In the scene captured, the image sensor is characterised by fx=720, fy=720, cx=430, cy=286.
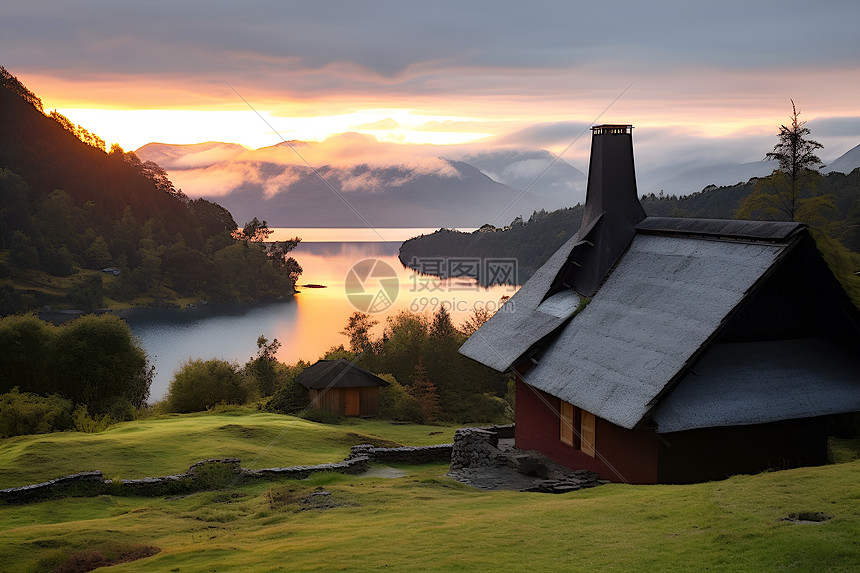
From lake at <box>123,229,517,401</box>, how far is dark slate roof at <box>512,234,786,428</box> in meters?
56.5

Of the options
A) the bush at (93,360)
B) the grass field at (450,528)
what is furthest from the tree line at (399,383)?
the grass field at (450,528)

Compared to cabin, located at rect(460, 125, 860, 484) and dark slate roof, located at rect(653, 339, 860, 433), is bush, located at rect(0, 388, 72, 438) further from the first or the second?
dark slate roof, located at rect(653, 339, 860, 433)

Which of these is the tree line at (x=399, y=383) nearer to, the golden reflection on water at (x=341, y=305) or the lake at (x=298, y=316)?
the lake at (x=298, y=316)

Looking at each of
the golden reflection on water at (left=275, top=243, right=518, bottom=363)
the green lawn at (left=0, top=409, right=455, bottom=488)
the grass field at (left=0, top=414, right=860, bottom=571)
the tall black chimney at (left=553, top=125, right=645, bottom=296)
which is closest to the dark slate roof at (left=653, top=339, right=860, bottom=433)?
the grass field at (left=0, top=414, right=860, bottom=571)

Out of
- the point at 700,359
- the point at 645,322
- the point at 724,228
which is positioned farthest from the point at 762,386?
the point at 724,228

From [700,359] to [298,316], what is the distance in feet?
325

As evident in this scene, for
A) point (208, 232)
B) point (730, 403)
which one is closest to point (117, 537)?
point (730, 403)

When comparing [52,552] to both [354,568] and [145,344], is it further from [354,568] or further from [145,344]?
[145,344]

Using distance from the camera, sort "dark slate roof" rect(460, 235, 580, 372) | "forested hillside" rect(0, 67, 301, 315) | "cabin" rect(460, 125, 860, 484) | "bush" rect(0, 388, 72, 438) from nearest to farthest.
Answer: "cabin" rect(460, 125, 860, 484) < "dark slate roof" rect(460, 235, 580, 372) < "bush" rect(0, 388, 72, 438) < "forested hillside" rect(0, 67, 301, 315)

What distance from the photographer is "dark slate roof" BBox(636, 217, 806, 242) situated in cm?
1593

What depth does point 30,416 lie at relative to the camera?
35.2m

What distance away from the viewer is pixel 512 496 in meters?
16.1

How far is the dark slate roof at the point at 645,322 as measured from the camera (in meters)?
15.2

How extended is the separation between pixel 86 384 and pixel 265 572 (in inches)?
1481
